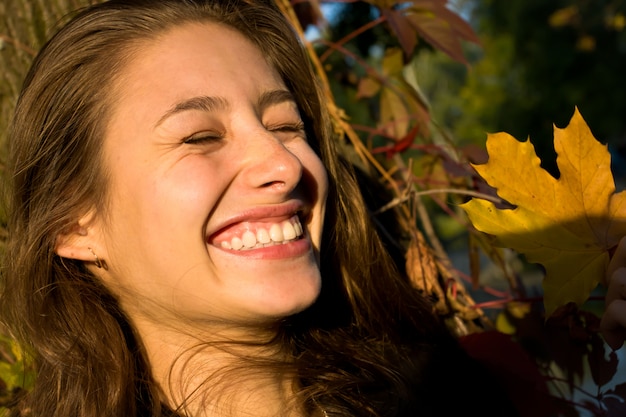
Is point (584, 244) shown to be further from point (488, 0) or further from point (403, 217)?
point (488, 0)

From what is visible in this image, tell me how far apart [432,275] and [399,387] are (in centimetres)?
26

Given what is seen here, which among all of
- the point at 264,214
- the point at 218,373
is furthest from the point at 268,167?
the point at 218,373

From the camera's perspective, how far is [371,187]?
1740mm

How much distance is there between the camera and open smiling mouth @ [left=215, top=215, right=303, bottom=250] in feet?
3.83

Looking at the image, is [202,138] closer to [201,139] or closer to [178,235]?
[201,139]

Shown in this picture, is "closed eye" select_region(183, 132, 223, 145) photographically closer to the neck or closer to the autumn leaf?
the neck

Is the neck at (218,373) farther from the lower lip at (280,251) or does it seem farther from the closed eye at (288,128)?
the closed eye at (288,128)

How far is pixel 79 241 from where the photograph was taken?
1307mm

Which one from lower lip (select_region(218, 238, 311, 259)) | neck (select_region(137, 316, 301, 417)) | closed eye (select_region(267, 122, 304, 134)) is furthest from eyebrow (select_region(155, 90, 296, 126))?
A: neck (select_region(137, 316, 301, 417))


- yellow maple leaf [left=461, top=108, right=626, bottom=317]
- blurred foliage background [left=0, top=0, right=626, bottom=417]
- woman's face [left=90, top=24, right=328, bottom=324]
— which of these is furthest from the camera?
blurred foliage background [left=0, top=0, right=626, bottom=417]

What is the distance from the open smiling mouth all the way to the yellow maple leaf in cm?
32

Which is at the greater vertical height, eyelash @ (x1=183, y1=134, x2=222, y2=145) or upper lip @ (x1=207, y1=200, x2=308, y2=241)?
eyelash @ (x1=183, y1=134, x2=222, y2=145)

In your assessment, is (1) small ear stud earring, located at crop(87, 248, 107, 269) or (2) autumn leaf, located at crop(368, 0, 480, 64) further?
(2) autumn leaf, located at crop(368, 0, 480, 64)

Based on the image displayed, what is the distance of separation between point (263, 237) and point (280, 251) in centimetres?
4
